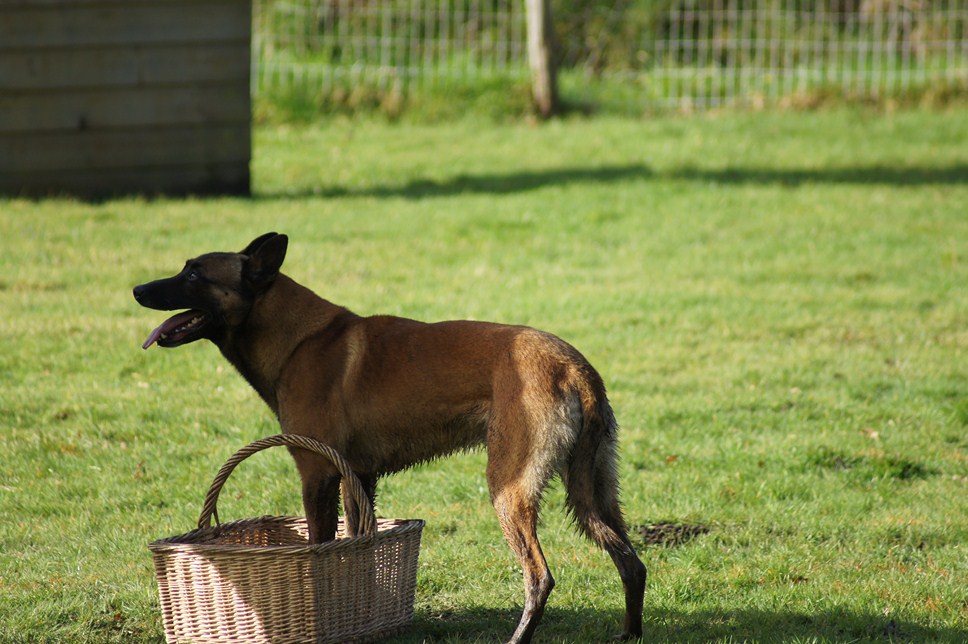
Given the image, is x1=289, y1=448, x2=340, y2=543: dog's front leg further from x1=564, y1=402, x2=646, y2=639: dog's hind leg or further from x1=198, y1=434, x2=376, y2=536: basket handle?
x1=564, y1=402, x2=646, y2=639: dog's hind leg

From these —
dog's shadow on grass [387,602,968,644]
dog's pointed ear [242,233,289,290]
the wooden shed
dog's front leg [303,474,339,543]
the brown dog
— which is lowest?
dog's shadow on grass [387,602,968,644]

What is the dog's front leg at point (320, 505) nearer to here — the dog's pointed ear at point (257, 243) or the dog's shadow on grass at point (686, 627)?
the dog's shadow on grass at point (686, 627)

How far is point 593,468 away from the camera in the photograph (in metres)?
4.19

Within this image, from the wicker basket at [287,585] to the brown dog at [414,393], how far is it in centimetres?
26

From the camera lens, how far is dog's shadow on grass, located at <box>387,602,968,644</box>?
4.38 meters

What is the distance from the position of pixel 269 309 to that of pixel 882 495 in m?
3.35

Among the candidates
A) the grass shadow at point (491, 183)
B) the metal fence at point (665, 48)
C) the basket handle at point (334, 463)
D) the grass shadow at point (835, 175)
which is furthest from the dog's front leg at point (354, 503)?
the metal fence at point (665, 48)

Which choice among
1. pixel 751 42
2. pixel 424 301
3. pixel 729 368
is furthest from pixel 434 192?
pixel 751 42

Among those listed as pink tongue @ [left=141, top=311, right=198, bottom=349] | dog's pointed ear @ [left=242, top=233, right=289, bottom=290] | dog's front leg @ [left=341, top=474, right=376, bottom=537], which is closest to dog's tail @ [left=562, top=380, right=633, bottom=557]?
dog's front leg @ [left=341, top=474, right=376, bottom=537]

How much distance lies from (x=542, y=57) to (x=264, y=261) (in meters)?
10.7

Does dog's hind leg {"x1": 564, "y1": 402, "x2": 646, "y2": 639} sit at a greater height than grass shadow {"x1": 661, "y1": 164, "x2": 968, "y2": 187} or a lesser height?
lesser

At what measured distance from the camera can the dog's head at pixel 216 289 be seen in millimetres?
4441

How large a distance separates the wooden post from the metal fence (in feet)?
1.59

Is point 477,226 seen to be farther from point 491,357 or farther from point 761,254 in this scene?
point 491,357
